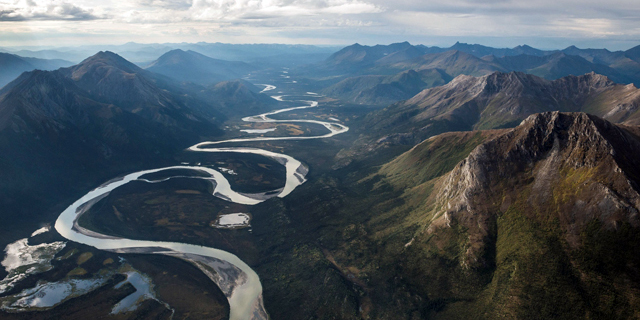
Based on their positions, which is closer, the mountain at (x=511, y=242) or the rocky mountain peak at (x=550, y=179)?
the mountain at (x=511, y=242)

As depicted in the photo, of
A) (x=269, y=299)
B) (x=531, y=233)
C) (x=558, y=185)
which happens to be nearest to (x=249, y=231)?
(x=269, y=299)

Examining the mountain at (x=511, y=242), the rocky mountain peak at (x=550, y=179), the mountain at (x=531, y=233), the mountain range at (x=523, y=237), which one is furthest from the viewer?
the rocky mountain peak at (x=550, y=179)

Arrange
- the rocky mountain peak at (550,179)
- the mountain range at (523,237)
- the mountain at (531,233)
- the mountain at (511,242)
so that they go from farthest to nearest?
1. the rocky mountain peak at (550,179)
2. the mountain at (511,242)
3. the mountain range at (523,237)
4. the mountain at (531,233)

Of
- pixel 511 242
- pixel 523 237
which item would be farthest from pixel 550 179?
pixel 511 242

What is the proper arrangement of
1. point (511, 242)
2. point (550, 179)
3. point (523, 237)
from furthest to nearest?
point (550, 179) → point (511, 242) → point (523, 237)

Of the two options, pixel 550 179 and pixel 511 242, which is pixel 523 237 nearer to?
pixel 511 242

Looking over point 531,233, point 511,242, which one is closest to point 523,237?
point 531,233

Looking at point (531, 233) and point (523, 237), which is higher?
point (531, 233)

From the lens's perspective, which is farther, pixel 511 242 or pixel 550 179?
pixel 550 179

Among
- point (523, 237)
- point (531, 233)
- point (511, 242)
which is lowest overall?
point (511, 242)

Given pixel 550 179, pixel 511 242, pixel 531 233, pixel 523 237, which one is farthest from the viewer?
pixel 550 179

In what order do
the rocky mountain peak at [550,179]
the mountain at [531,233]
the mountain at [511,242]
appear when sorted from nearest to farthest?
the mountain at [531,233] < the mountain at [511,242] < the rocky mountain peak at [550,179]

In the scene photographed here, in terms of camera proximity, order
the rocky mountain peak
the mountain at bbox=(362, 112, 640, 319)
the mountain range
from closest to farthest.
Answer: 1. the mountain at bbox=(362, 112, 640, 319)
2. the mountain range
3. the rocky mountain peak
